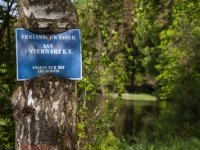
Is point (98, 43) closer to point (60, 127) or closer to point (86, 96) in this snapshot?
point (86, 96)

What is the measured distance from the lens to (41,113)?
83.4 inches

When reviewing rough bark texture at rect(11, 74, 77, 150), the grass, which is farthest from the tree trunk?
the grass

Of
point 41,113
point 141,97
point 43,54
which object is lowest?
point 141,97

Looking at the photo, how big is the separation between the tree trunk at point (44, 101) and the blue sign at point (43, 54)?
34mm

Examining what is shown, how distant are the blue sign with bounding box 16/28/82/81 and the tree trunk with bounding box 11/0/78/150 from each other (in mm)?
34

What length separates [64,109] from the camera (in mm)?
2166

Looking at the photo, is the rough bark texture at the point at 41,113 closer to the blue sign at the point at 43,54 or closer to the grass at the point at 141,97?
the blue sign at the point at 43,54

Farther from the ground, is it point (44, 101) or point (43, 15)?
point (43, 15)

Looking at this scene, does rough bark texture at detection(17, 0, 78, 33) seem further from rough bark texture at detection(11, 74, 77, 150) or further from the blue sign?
rough bark texture at detection(11, 74, 77, 150)

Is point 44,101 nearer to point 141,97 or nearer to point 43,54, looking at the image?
point 43,54

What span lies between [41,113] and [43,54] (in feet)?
1.10

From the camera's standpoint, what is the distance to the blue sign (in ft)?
7.04

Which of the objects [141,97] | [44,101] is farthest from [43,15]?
[141,97]

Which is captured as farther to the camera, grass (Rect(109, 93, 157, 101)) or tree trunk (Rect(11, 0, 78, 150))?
grass (Rect(109, 93, 157, 101))
